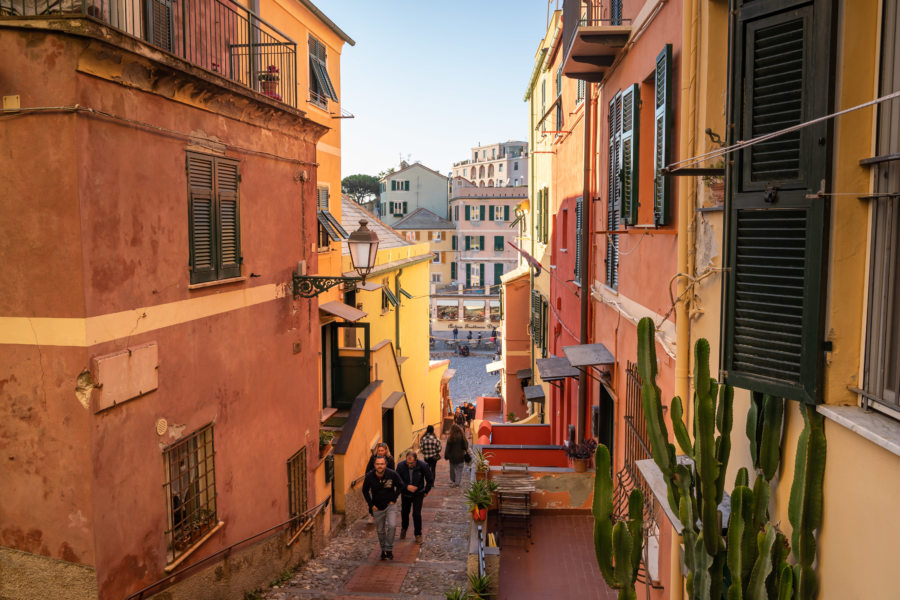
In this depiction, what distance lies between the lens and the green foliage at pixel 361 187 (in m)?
85.3

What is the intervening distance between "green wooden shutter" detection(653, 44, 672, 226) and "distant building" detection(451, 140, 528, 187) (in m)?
78.5

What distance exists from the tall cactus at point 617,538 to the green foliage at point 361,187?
82.2 metres

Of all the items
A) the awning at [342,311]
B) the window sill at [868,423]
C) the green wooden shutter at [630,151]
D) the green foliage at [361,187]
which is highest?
the green foliage at [361,187]

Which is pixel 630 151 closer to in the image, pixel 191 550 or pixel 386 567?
pixel 191 550

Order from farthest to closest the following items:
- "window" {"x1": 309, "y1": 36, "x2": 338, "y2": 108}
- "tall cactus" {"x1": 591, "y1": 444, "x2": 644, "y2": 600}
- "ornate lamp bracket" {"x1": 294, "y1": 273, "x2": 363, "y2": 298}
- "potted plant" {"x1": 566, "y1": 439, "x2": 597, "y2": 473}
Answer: "window" {"x1": 309, "y1": 36, "x2": 338, "y2": 108} → "potted plant" {"x1": 566, "y1": 439, "x2": 597, "y2": 473} → "ornate lamp bracket" {"x1": 294, "y1": 273, "x2": 363, "y2": 298} → "tall cactus" {"x1": 591, "y1": 444, "x2": 644, "y2": 600}

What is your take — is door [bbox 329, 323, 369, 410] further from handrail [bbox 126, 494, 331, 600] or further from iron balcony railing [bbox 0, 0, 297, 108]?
iron balcony railing [bbox 0, 0, 297, 108]

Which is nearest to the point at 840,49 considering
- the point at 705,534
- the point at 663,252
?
the point at 705,534

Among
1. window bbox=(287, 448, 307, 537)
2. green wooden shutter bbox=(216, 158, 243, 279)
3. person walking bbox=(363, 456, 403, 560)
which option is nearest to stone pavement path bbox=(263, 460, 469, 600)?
person walking bbox=(363, 456, 403, 560)

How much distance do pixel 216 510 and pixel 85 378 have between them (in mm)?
2920

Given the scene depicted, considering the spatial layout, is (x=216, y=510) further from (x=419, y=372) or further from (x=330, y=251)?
(x=419, y=372)

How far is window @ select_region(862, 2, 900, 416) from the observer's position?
10.7 ft

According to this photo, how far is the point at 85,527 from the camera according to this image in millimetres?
6070

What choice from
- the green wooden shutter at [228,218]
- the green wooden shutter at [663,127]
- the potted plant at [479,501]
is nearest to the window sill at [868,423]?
the green wooden shutter at [663,127]

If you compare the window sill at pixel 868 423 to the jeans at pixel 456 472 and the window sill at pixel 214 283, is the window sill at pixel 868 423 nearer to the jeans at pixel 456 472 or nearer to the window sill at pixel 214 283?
the window sill at pixel 214 283
